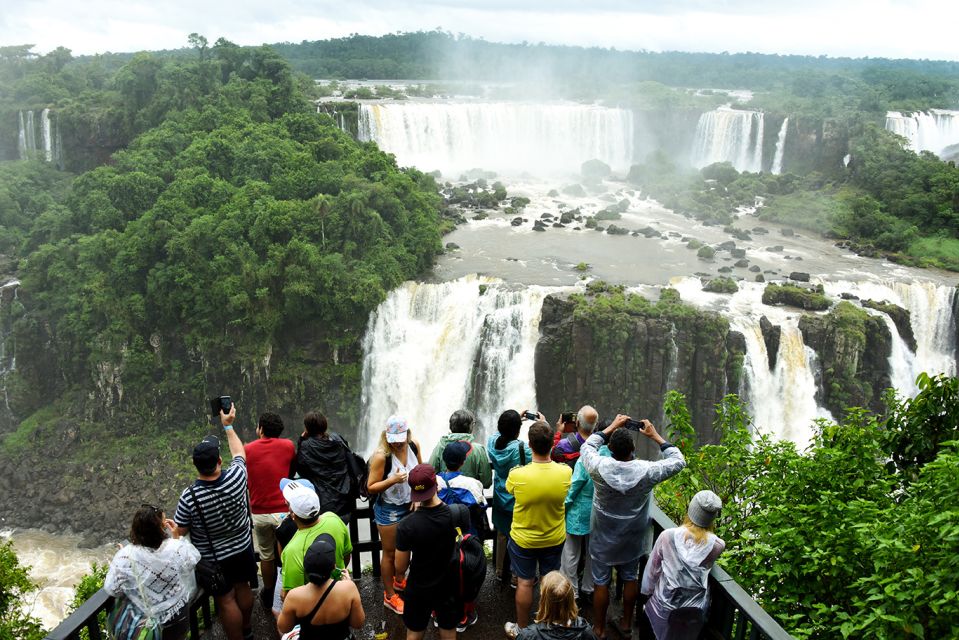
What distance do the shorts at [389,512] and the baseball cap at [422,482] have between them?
98 centimetres

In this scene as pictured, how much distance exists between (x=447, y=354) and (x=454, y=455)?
15773 mm

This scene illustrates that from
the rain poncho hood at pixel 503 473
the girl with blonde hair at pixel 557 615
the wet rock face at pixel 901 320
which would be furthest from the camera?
the wet rock face at pixel 901 320

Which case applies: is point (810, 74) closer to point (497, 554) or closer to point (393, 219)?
point (393, 219)

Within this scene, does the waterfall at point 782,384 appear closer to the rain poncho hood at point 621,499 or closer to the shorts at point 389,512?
the rain poncho hood at point 621,499

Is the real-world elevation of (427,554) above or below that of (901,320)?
above

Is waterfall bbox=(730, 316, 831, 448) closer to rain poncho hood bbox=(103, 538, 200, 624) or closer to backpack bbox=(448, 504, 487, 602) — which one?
backpack bbox=(448, 504, 487, 602)

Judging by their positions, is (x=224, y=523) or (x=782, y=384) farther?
(x=782, y=384)

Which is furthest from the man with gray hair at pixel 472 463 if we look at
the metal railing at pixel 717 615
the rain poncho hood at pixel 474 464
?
the metal railing at pixel 717 615

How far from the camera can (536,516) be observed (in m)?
4.70

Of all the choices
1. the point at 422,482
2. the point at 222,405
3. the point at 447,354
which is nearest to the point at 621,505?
the point at 422,482

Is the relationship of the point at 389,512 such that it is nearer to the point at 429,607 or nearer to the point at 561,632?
the point at 429,607

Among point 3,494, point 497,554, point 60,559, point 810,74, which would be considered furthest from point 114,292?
point 810,74

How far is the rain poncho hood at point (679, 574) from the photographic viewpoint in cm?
405

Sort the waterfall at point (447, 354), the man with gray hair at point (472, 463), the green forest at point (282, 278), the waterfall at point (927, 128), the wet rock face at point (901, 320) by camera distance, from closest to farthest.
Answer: the green forest at point (282, 278), the man with gray hair at point (472, 463), the wet rock face at point (901, 320), the waterfall at point (447, 354), the waterfall at point (927, 128)
